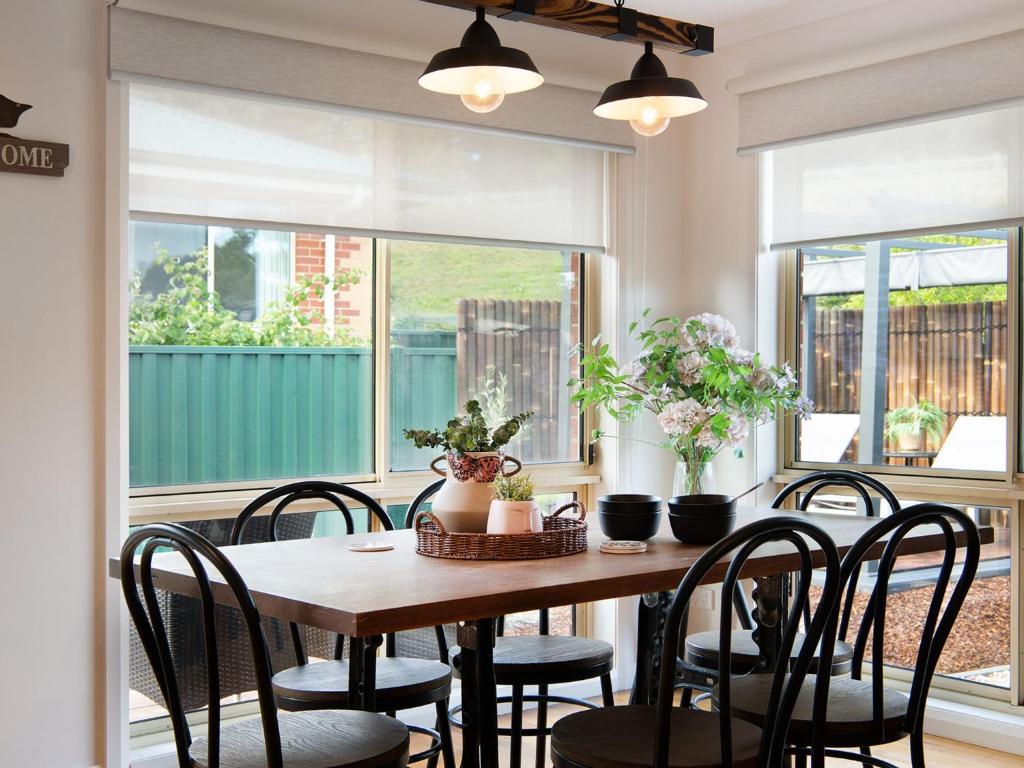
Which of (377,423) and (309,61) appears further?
(377,423)

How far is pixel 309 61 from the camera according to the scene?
139 inches

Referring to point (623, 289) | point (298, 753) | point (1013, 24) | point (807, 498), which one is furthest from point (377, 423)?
point (1013, 24)

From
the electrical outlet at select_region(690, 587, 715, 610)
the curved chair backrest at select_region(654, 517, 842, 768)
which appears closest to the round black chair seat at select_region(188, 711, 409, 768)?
the curved chair backrest at select_region(654, 517, 842, 768)

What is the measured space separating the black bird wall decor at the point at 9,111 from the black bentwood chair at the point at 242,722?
144cm

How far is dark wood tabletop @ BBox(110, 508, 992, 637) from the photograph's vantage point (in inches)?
75.9

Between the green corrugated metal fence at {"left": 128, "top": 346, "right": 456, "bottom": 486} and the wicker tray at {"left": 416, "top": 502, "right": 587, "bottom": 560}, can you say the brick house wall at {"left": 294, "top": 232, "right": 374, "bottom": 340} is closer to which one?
the green corrugated metal fence at {"left": 128, "top": 346, "right": 456, "bottom": 486}

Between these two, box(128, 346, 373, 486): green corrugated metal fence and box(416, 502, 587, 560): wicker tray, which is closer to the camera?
box(416, 502, 587, 560): wicker tray

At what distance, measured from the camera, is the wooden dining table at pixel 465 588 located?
6.42ft

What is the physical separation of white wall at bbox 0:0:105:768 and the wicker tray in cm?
113

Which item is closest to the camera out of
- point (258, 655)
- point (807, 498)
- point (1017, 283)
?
point (258, 655)

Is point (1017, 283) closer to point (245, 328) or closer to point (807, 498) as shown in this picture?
point (807, 498)

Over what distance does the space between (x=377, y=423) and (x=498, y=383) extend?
0.52 metres

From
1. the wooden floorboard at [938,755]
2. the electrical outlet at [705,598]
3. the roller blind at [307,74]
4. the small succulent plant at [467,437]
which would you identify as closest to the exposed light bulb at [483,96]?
the small succulent plant at [467,437]

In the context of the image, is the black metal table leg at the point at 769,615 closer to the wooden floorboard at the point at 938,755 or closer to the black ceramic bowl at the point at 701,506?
the black ceramic bowl at the point at 701,506
